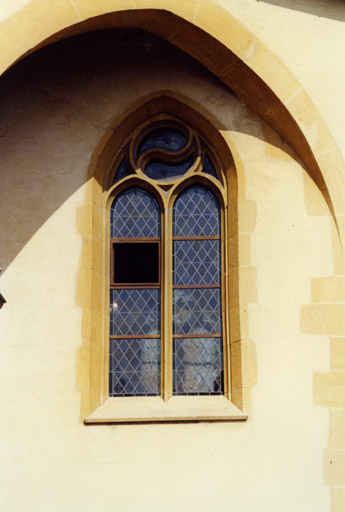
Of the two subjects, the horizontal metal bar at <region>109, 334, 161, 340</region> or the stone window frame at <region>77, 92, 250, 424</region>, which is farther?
the horizontal metal bar at <region>109, 334, 161, 340</region>

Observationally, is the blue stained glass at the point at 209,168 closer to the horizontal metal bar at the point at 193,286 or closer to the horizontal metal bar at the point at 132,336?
the horizontal metal bar at the point at 193,286

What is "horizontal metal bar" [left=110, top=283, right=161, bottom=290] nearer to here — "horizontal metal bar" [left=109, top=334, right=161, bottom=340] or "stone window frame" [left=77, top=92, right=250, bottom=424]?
"stone window frame" [left=77, top=92, right=250, bottom=424]

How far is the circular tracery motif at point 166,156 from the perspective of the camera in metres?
7.17

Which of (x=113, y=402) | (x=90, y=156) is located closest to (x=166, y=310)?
(x=113, y=402)

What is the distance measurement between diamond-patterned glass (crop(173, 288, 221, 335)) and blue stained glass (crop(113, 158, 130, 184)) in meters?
1.16

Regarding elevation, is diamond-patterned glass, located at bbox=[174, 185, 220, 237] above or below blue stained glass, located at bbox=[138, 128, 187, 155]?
below

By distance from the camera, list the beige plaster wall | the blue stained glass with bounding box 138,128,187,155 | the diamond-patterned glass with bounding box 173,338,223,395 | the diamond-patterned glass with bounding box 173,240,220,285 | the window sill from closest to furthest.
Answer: the beige plaster wall
the window sill
the diamond-patterned glass with bounding box 173,338,223,395
the diamond-patterned glass with bounding box 173,240,220,285
the blue stained glass with bounding box 138,128,187,155

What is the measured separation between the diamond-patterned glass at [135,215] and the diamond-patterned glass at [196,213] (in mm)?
199

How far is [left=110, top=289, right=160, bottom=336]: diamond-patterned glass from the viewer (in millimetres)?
6859

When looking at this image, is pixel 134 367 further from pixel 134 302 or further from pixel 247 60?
pixel 247 60

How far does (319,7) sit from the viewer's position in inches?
272

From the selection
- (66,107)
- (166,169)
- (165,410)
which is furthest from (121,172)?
(165,410)

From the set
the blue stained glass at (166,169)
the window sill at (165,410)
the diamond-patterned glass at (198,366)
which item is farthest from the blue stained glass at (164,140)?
the window sill at (165,410)

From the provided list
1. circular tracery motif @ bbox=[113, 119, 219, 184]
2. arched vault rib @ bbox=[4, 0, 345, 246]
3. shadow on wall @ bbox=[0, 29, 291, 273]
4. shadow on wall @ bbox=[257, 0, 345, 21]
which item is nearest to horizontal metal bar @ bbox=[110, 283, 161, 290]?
shadow on wall @ bbox=[0, 29, 291, 273]
